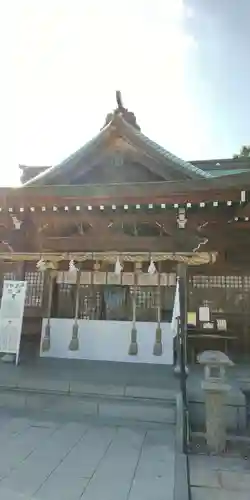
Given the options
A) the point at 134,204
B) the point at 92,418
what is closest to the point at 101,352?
the point at 92,418

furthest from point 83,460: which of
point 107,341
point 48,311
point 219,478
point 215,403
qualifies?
point 48,311

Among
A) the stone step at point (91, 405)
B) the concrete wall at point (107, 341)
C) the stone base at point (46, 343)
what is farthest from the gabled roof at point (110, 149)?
the stone step at point (91, 405)

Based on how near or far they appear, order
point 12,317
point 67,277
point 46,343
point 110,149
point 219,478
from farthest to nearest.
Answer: point 110,149 < point 67,277 < point 46,343 < point 12,317 < point 219,478

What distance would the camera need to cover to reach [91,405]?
Answer: 17.4 feet

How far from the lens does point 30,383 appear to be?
5.80m

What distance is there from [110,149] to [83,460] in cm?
692

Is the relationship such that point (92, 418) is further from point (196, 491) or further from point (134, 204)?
point (134, 204)

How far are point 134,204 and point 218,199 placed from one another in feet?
4.71

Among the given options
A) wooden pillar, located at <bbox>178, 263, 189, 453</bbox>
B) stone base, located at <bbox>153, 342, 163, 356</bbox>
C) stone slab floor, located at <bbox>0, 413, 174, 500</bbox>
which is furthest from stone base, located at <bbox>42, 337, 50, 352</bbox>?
wooden pillar, located at <bbox>178, 263, 189, 453</bbox>

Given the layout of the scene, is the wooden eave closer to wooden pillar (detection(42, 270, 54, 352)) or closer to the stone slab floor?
wooden pillar (detection(42, 270, 54, 352))

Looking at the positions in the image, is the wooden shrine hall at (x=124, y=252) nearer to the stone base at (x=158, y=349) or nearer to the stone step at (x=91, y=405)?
the stone base at (x=158, y=349)

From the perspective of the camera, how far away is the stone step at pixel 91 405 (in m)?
5.12

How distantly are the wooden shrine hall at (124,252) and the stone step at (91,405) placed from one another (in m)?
1.97

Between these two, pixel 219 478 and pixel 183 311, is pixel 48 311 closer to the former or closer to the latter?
pixel 183 311
